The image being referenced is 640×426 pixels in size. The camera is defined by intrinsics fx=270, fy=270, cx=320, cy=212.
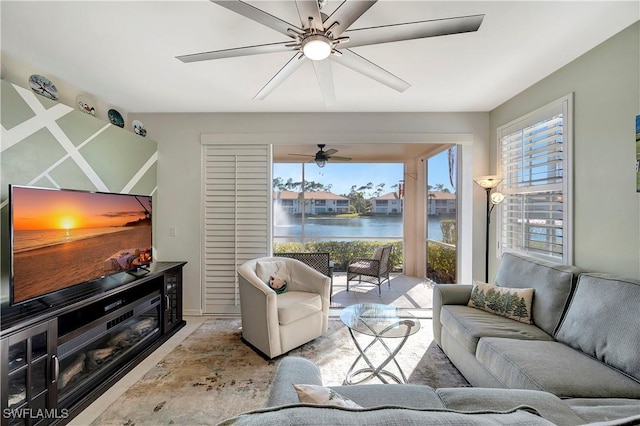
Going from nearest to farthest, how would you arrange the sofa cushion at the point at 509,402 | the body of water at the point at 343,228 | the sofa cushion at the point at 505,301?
the sofa cushion at the point at 509,402, the sofa cushion at the point at 505,301, the body of water at the point at 343,228

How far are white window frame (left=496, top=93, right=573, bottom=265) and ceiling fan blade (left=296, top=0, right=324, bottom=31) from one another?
233cm

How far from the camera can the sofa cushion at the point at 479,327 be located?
6.39 ft

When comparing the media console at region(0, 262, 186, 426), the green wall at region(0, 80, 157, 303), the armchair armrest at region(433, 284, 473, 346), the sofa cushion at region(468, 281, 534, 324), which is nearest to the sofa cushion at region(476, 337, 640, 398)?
the sofa cushion at region(468, 281, 534, 324)

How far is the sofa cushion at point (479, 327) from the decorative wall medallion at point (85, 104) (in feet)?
13.1

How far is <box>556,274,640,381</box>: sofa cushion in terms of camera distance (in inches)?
58.7

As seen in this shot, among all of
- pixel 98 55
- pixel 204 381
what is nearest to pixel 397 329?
pixel 204 381

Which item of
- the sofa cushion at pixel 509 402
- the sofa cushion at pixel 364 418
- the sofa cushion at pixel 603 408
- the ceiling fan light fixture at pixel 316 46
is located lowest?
the sofa cushion at pixel 603 408

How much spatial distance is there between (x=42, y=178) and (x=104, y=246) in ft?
2.32

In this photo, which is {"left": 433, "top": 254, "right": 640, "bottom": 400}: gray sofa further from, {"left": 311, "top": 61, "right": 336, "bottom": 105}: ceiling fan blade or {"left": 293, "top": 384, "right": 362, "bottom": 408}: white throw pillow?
{"left": 311, "top": 61, "right": 336, "bottom": 105}: ceiling fan blade

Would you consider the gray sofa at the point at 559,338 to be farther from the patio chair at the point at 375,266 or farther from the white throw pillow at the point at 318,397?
the patio chair at the point at 375,266

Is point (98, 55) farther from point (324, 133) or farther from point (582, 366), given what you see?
point (582, 366)

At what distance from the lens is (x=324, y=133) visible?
350 cm

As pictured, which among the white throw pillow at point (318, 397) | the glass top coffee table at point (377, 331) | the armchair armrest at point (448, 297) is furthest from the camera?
the armchair armrest at point (448, 297)

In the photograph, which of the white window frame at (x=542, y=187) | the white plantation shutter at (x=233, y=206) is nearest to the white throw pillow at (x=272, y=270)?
the white plantation shutter at (x=233, y=206)
